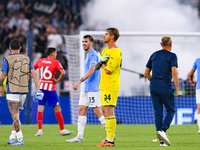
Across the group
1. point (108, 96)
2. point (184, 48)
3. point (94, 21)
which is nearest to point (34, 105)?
point (184, 48)

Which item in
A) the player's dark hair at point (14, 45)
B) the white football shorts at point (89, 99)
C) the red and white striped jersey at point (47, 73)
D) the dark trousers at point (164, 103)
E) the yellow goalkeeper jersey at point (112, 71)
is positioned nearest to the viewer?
the yellow goalkeeper jersey at point (112, 71)

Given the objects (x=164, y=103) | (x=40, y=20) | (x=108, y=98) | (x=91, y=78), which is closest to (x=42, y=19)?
(x=40, y=20)

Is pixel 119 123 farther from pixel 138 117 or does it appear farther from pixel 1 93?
pixel 1 93

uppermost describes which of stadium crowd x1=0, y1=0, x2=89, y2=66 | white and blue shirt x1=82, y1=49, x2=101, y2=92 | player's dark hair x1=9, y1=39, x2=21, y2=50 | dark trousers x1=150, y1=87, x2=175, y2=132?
stadium crowd x1=0, y1=0, x2=89, y2=66

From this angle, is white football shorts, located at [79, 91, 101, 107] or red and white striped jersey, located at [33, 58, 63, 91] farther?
red and white striped jersey, located at [33, 58, 63, 91]

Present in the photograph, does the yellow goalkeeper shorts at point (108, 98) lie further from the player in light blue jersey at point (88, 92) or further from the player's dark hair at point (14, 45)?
the player's dark hair at point (14, 45)

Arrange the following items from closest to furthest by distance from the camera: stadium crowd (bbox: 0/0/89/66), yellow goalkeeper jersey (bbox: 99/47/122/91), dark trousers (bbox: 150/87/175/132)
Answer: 1. yellow goalkeeper jersey (bbox: 99/47/122/91)
2. dark trousers (bbox: 150/87/175/132)
3. stadium crowd (bbox: 0/0/89/66)

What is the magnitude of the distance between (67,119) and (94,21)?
7012 mm

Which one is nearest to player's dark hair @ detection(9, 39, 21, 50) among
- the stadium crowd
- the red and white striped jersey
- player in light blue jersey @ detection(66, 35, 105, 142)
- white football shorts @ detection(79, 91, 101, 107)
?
player in light blue jersey @ detection(66, 35, 105, 142)

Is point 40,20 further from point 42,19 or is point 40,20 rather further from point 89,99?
point 89,99

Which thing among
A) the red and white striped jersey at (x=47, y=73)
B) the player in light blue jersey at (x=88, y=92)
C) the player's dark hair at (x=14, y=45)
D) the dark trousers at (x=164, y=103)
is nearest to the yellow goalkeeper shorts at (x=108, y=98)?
the dark trousers at (x=164, y=103)

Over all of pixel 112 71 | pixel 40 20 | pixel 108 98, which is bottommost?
pixel 108 98

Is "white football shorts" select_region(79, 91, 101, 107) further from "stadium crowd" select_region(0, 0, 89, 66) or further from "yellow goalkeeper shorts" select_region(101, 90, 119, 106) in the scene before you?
"stadium crowd" select_region(0, 0, 89, 66)

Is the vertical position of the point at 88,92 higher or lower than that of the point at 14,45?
lower
